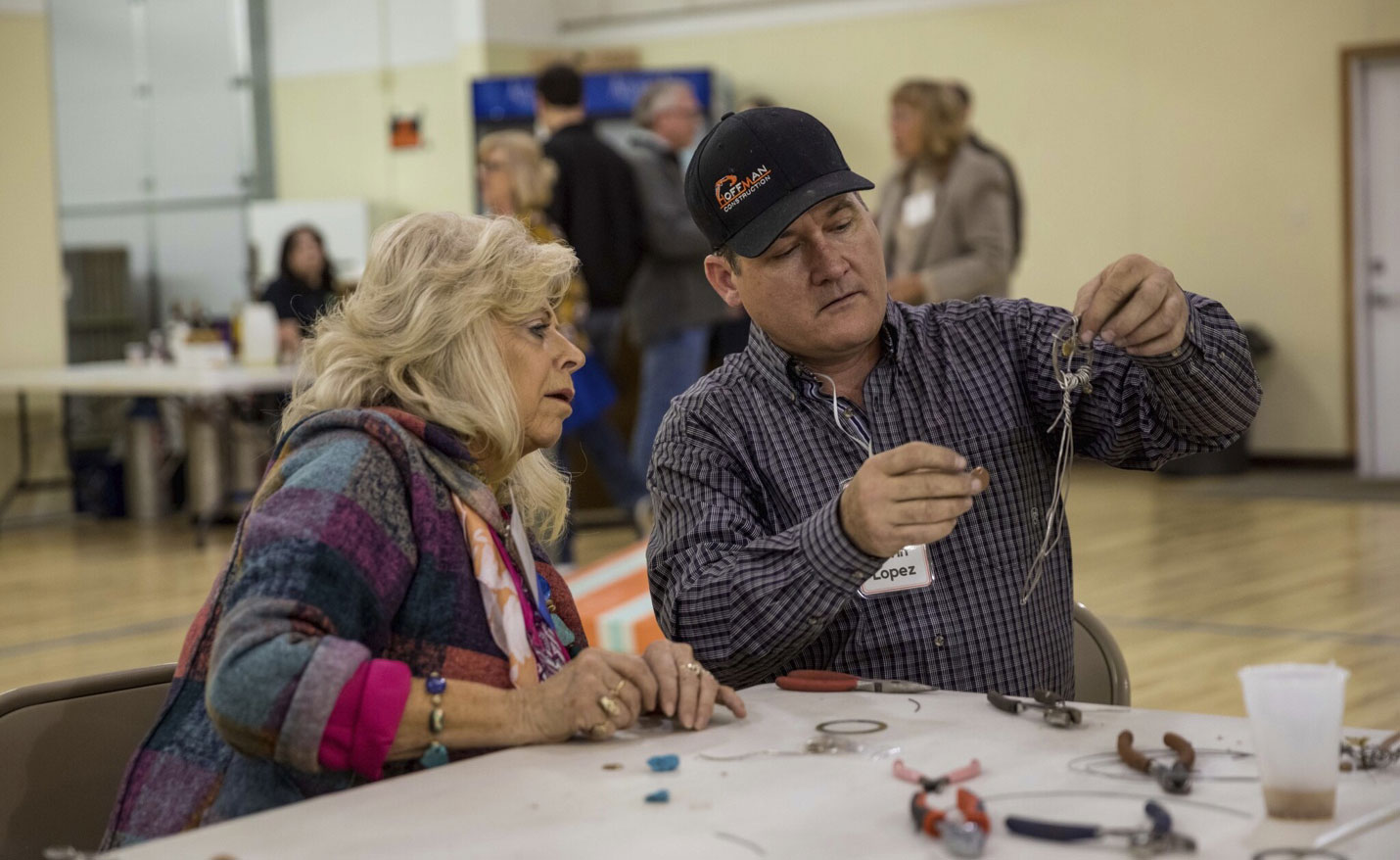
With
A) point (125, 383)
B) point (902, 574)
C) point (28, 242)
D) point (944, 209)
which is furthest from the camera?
point (28, 242)

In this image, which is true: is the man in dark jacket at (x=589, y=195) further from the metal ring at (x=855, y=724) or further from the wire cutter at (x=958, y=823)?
the wire cutter at (x=958, y=823)

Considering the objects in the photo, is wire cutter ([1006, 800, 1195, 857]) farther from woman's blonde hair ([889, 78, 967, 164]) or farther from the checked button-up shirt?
woman's blonde hair ([889, 78, 967, 164])

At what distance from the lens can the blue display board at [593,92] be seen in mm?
10734

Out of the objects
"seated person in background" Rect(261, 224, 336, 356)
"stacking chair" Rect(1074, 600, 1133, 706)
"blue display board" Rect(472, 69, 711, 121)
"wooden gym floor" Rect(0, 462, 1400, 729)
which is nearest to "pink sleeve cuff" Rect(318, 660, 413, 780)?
"stacking chair" Rect(1074, 600, 1133, 706)

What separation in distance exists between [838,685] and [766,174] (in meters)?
0.70

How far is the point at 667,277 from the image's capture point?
613 cm

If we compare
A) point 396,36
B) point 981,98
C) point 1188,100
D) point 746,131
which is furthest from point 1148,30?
point 746,131

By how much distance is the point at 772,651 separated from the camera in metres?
1.86

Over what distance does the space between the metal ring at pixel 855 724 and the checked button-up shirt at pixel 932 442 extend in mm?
249

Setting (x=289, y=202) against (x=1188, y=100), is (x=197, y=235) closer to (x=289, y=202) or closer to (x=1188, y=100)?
(x=289, y=202)

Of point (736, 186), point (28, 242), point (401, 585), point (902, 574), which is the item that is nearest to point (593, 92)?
point (28, 242)

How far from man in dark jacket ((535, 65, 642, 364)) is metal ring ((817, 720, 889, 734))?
4457 millimetres

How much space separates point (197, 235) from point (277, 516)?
9.59 m

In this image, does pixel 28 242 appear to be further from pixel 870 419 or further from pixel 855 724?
pixel 855 724
